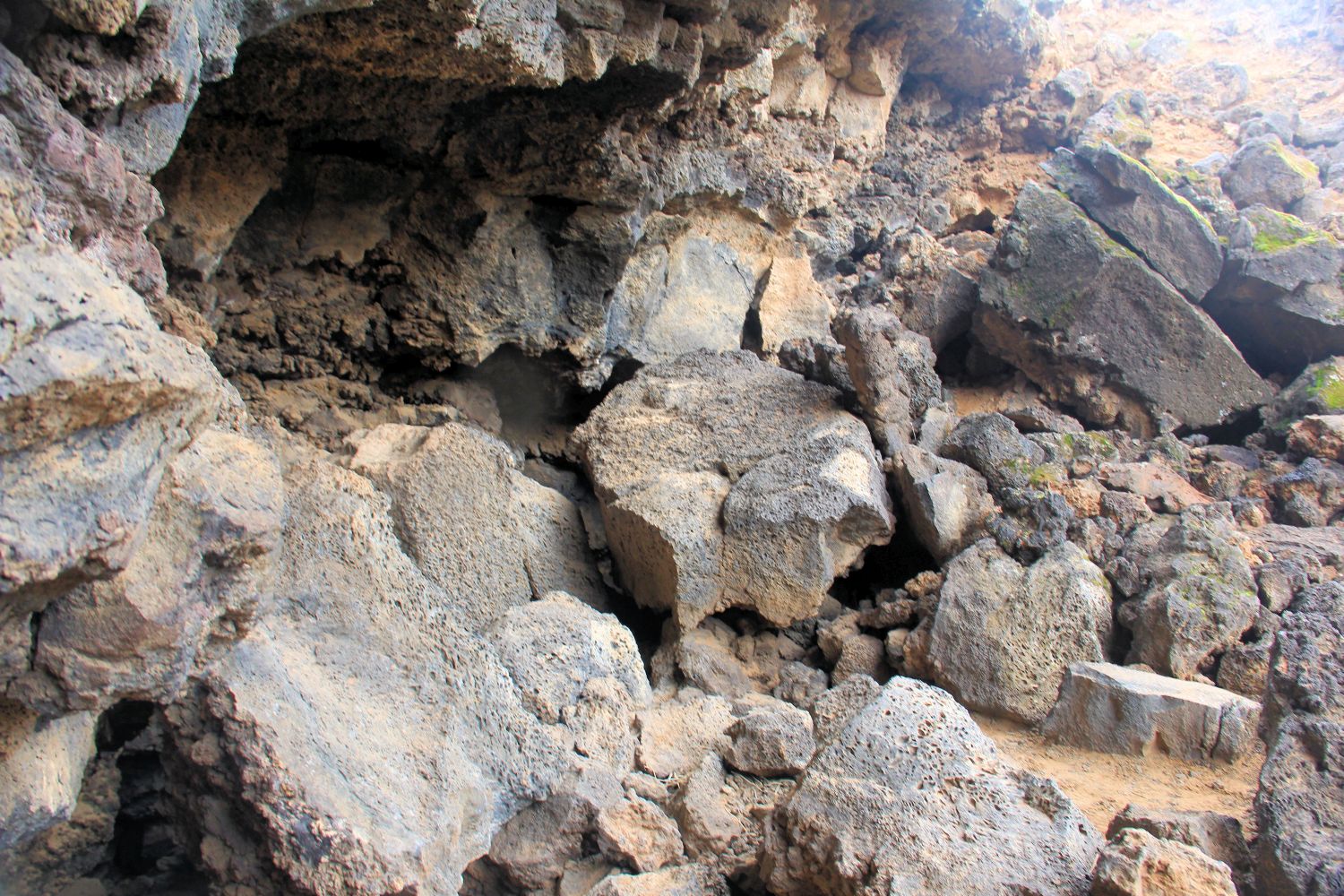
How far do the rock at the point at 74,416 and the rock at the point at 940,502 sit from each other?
10.1 ft

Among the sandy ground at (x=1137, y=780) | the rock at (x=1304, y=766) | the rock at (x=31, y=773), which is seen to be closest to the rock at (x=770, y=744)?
the sandy ground at (x=1137, y=780)

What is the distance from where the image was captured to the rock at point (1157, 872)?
196cm

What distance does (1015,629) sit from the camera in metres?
3.74

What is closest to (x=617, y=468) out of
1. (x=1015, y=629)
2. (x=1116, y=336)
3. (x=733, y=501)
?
(x=733, y=501)

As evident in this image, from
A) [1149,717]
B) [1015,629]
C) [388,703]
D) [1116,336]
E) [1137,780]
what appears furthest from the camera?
[1116,336]

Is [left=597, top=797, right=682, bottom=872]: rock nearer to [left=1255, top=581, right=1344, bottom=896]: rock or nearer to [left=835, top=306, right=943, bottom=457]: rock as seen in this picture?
[left=1255, top=581, right=1344, bottom=896]: rock

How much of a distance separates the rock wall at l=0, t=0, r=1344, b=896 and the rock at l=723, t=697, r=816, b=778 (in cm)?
1

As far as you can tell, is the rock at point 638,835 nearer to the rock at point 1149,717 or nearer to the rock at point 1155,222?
the rock at point 1149,717

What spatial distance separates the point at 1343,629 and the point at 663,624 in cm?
225

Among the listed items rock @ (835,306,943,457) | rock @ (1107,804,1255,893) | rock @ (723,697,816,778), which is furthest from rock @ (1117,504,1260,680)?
rock @ (723,697,816,778)

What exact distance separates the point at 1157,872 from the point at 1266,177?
667 cm

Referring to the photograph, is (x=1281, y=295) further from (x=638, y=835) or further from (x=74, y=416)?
(x=74, y=416)

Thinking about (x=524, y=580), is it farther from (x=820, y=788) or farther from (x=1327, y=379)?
(x=1327, y=379)

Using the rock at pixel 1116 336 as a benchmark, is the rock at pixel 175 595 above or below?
below
